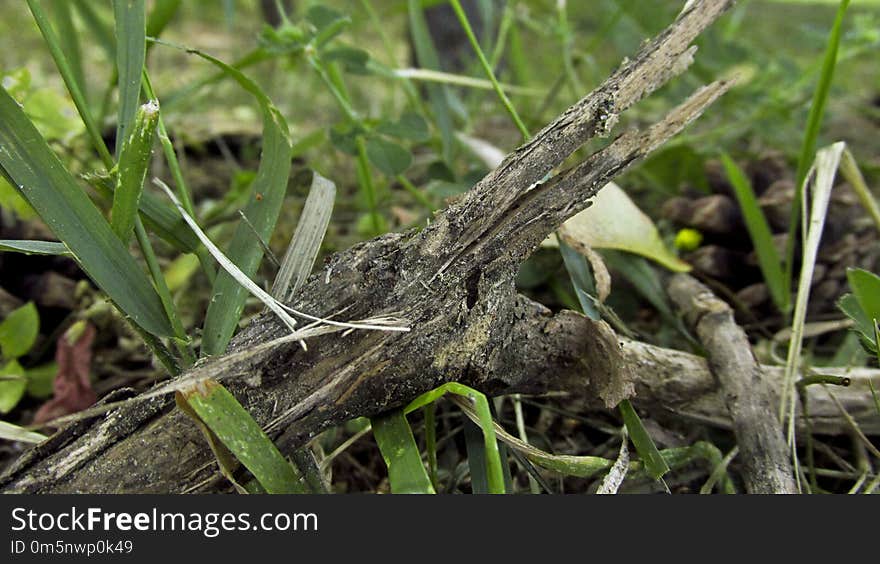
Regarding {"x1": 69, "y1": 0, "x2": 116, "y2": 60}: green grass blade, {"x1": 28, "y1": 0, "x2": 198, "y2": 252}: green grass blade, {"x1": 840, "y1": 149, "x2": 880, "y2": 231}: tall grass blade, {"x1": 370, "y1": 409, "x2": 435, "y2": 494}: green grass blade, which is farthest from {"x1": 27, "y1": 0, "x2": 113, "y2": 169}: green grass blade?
{"x1": 840, "y1": 149, "x2": 880, "y2": 231}: tall grass blade

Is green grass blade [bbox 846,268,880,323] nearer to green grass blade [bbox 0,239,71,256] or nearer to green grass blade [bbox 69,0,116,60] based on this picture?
green grass blade [bbox 0,239,71,256]

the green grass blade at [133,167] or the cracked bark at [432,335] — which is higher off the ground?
the green grass blade at [133,167]

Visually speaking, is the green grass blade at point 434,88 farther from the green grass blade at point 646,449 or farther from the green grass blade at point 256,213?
the green grass blade at point 646,449

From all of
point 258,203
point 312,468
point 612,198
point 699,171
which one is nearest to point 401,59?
point 699,171

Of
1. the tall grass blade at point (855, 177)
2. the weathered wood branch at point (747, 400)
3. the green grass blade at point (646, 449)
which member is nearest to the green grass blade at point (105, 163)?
the green grass blade at point (646, 449)

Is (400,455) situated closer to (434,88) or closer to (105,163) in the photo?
(105,163)

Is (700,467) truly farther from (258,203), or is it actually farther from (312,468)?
(258,203)
